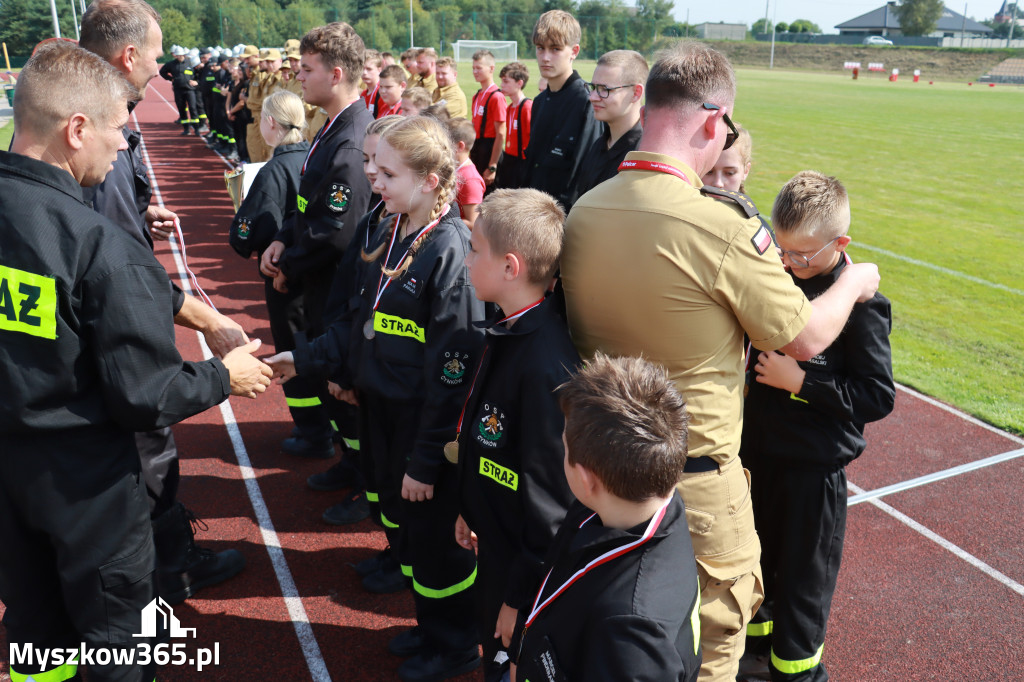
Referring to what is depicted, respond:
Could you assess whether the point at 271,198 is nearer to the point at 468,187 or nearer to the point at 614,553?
the point at 468,187

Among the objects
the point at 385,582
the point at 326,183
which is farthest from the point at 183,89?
the point at 385,582

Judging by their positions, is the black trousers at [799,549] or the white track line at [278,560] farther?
the white track line at [278,560]

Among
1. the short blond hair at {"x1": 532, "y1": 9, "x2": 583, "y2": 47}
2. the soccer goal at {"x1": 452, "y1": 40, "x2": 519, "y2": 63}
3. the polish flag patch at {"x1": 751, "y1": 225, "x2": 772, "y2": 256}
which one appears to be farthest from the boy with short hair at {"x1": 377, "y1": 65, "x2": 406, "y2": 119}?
the soccer goal at {"x1": 452, "y1": 40, "x2": 519, "y2": 63}

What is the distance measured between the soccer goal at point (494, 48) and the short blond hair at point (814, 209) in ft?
150

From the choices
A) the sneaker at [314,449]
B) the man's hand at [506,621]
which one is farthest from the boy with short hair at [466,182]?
the man's hand at [506,621]

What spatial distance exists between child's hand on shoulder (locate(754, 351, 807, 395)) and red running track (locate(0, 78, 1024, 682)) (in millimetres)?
1528

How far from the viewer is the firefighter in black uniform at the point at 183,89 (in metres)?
20.9

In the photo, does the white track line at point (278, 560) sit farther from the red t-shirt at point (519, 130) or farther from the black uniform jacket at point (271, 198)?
the red t-shirt at point (519, 130)

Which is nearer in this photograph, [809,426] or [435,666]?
[809,426]

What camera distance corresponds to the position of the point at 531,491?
2.26m

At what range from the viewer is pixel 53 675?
2771 millimetres

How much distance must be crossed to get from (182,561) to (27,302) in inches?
78.0

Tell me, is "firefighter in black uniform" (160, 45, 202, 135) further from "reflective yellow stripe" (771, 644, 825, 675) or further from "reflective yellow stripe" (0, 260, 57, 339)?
"reflective yellow stripe" (771, 644, 825, 675)

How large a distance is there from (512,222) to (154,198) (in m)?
13.5
